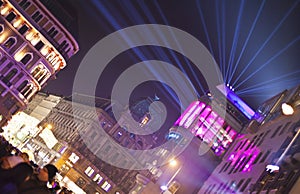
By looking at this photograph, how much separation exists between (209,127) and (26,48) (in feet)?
103

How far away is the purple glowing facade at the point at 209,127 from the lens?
52562 millimetres

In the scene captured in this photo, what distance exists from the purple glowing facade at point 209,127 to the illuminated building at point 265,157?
276 centimetres

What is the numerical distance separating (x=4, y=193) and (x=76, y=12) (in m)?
63.4

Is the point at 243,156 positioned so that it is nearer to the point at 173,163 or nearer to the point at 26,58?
the point at 173,163

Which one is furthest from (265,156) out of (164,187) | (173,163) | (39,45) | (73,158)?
(73,158)

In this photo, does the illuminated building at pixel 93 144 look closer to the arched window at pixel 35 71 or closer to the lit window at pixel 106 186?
the lit window at pixel 106 186

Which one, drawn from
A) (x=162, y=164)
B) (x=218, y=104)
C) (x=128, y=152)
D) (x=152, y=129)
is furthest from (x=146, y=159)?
(x=218, y=104)

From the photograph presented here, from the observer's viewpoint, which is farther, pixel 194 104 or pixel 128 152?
pixel 128 152

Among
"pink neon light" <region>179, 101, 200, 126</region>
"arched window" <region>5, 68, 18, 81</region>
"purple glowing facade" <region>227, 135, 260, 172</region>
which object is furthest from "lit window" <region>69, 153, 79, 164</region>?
"purple glowing facade" <region>227, 135, 260, 172</region>

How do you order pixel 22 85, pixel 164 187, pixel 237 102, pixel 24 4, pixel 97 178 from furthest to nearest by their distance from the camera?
1. pixel 97 178
2. pixel 237 102
3. pixel 24 4
4. pixel 22 85
5. pixel 164 187

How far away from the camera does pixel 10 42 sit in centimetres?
5128

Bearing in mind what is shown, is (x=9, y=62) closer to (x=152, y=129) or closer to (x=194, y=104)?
(x=194, y=104)

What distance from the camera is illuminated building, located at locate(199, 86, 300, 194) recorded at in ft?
86.5

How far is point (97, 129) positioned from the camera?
9281 cm
